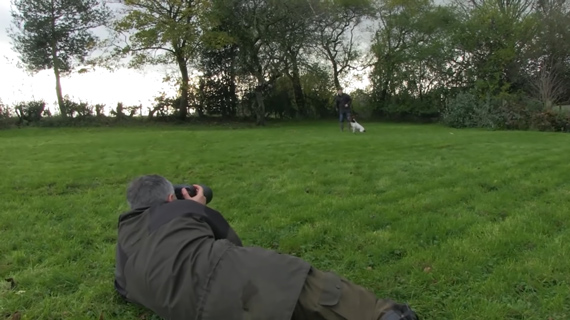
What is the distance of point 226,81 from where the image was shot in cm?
2695

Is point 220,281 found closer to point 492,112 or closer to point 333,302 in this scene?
point 333,302

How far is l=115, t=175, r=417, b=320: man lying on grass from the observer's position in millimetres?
2100

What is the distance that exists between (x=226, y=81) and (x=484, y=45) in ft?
48.3

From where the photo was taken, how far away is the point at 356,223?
4836 mm

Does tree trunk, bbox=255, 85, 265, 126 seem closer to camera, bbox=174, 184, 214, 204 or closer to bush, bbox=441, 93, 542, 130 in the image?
bush, bbox=441, 93, 542, 130

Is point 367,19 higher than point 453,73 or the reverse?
higher

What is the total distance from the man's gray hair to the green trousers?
3.40 ft

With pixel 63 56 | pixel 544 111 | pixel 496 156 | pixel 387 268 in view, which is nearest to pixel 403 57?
pixel 544 111

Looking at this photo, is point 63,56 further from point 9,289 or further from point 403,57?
point 9,289

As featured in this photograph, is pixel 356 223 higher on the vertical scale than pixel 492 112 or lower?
lower

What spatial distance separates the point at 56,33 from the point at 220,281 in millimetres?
27480

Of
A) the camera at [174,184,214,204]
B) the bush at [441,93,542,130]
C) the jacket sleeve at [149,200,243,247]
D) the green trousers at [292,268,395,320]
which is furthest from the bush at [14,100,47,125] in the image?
the green trousers at [292,268,395,320]

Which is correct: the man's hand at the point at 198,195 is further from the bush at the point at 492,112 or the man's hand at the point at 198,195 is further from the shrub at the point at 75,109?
the shrub at the point at 75,109

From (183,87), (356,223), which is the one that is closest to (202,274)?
(356,223)
